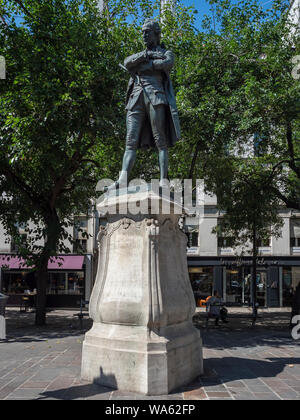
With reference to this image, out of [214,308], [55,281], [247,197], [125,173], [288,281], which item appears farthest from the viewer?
[55,281]

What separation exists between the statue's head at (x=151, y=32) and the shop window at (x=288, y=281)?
24.3m

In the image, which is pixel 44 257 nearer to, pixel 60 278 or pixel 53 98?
pixel 53 98

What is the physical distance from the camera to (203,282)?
28016 mm

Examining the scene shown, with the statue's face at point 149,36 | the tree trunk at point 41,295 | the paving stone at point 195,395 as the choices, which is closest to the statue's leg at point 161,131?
the statue's face at point 149,36

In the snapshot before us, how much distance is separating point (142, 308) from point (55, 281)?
78.8ft

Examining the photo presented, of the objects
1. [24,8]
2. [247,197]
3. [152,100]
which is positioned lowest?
[247,197]

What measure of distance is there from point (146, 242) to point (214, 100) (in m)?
8.48

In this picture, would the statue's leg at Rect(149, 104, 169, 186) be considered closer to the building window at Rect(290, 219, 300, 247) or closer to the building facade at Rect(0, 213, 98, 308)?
the building facade at Rect(0, 213, 98, 308)

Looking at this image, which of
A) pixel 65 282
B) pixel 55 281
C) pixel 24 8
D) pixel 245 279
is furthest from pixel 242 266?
pixel 24 8

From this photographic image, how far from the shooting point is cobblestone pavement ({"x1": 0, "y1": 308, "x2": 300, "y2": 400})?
478cm

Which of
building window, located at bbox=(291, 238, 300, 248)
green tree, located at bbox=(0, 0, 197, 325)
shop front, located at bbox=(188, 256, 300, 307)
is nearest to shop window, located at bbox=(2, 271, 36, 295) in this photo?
shop front, located at bbox=(188, 256, 300, 307)

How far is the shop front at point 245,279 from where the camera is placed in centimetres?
2711

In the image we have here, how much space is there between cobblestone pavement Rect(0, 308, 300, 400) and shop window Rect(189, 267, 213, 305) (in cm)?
1714

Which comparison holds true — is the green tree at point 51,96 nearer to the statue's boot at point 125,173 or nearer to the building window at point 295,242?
the statue's boot at point 125,173
